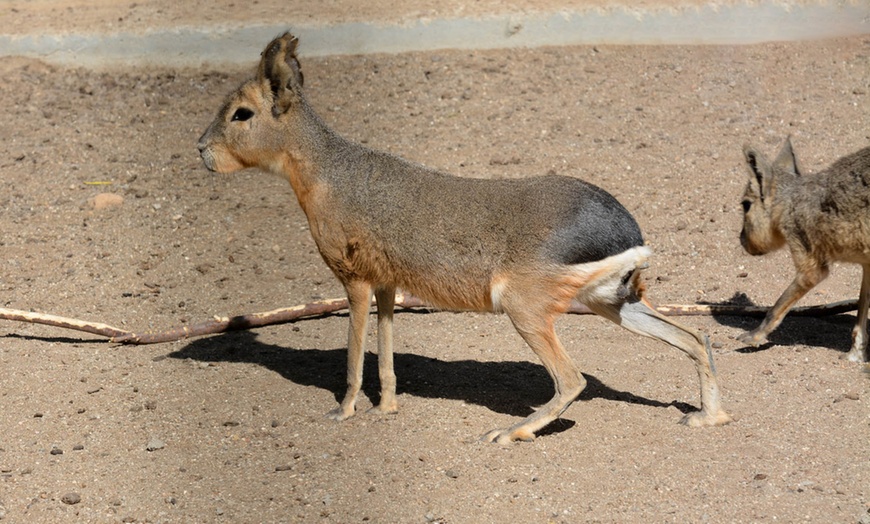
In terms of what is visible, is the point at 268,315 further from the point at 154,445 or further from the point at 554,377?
the point at 554,377

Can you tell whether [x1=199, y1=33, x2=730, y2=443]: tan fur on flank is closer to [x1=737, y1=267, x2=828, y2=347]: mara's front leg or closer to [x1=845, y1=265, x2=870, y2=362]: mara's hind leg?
[x1=737, y1=267, x2=828, y2=347]: mara's front leg

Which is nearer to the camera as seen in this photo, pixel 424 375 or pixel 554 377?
pixel 554 377

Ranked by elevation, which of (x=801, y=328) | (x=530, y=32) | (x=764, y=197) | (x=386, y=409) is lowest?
(x=801, y=328)

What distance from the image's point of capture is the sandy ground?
4.14 metres

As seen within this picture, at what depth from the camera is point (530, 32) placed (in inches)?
338

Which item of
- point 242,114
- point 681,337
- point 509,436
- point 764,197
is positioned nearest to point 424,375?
point 509,436

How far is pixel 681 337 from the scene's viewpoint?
15.5 feet

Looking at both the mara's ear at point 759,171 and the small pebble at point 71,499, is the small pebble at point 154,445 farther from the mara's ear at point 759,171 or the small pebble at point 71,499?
the mara's ear at point 759,171

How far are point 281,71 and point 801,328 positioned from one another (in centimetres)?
333

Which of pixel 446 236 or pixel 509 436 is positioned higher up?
pixel 446 236

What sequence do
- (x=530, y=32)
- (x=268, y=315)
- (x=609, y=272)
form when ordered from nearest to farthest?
(x=609, y=272)
(x=268, y=315)
(x=530, y=32)

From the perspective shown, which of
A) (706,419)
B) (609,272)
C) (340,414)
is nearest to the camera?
(609,272)

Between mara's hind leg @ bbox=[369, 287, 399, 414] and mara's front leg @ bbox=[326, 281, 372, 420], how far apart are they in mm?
104

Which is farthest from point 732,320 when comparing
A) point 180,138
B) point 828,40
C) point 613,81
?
point 180,138
